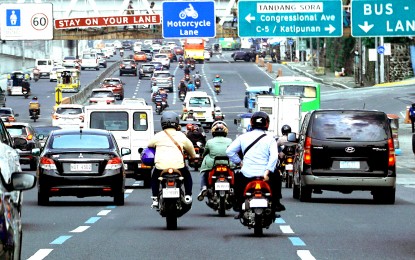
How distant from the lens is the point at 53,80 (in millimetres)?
120250

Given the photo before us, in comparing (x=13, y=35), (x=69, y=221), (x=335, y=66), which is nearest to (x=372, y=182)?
(x=69, y=221)

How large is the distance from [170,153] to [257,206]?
2.16 meters

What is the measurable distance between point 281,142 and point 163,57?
10262 centimetres

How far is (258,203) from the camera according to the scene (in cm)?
1678

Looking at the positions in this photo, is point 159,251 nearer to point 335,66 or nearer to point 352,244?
point 352,244

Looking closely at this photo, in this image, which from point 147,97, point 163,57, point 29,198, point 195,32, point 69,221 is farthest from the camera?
point 163,57

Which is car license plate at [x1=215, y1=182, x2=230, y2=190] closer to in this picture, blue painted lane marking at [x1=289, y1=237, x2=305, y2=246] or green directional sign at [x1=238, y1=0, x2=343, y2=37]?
blue painted lane marking at [x1=289, y1=237, x2=305, y2=246]

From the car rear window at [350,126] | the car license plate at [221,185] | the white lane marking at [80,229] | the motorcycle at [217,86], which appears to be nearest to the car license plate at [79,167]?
the car rear window at [350,126]

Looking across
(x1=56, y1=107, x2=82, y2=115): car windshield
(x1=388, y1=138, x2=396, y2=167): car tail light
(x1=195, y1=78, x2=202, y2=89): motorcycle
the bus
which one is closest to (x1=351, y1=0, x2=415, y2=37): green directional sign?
the bus

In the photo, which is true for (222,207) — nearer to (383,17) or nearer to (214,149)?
(214,149)

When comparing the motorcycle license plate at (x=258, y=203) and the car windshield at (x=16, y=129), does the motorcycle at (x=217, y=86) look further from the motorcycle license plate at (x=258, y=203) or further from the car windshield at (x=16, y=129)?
the motorcycle license plate at (x=258, y=203)

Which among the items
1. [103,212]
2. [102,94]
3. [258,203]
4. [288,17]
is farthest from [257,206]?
[102,94]

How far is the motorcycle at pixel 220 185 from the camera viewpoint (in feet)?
67.2

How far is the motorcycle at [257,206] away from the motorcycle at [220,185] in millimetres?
3393
